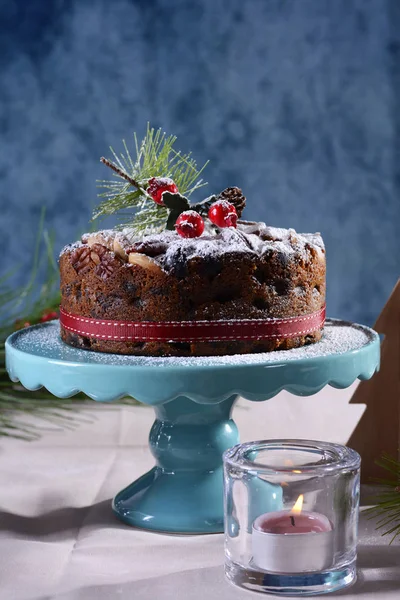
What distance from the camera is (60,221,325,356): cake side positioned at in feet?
4.38

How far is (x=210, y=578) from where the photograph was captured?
1.21m

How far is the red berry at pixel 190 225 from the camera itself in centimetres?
137

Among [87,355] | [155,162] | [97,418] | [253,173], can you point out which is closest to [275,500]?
[87,355]

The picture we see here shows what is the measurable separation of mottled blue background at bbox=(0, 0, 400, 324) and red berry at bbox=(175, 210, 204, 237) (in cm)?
145

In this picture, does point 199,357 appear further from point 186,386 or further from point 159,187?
point 159,187

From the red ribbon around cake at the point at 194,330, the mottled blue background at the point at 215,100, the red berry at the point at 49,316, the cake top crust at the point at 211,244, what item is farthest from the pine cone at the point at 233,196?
the mottled blue background at the point at 215,100

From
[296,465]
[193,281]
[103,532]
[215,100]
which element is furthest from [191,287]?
[215,100]

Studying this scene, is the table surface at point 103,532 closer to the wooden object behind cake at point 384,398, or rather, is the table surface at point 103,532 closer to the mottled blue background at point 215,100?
the wooden object behind cake at point 384,398

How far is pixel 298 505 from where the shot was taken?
1168 millimetres

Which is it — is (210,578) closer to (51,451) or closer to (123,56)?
(51,451)

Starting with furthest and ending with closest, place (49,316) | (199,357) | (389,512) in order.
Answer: (49,316) < (389,512) < (199,357)

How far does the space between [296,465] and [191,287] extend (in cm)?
29

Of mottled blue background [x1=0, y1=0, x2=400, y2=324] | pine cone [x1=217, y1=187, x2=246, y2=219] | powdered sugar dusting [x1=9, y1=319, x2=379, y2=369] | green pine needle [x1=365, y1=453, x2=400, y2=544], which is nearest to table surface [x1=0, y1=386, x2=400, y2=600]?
green pine needle [x1=365, y1=453, x2=400, y2=544]

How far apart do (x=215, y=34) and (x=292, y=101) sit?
303 millimetres
